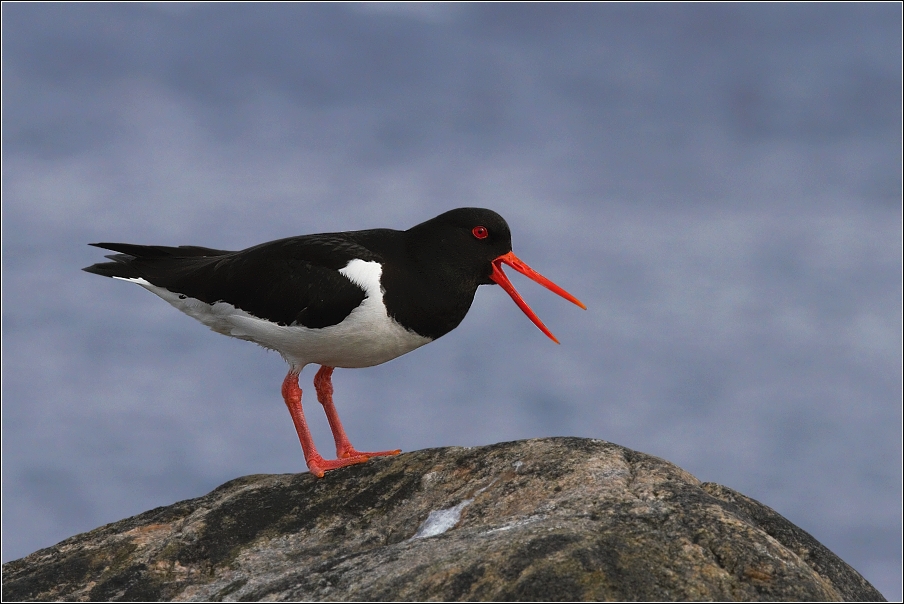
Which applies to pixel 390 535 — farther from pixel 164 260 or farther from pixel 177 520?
pixel 164 260

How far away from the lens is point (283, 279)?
8.88 metres

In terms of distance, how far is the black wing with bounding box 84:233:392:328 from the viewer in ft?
28.0

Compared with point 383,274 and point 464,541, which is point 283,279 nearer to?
point 383,274

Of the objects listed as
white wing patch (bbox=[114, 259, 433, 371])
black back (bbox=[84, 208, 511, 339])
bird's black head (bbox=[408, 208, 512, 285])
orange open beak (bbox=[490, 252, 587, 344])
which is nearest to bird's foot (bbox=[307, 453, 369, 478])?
white wing patch (bbox=[114, 259, 433, 371])

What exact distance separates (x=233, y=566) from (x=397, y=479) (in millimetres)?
1502

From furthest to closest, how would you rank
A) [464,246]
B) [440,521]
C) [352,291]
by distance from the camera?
[464,246] < [352,291] < [440,521]

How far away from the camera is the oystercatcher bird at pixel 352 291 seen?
27.9 feet

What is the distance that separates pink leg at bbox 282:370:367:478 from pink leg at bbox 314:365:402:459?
96 millimetres

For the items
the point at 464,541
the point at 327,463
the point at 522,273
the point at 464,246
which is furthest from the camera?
the point at 522,273

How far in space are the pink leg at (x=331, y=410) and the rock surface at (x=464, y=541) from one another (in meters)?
0.86

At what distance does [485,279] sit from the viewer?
9.01 metres

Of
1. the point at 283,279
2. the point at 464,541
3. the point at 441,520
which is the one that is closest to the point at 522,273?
the point at 283,279

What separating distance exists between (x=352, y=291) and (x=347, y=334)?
0.39m

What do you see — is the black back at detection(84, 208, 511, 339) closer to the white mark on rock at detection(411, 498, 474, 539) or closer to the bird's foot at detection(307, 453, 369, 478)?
the bird's foot at detection(307, 453, 369, 478)
